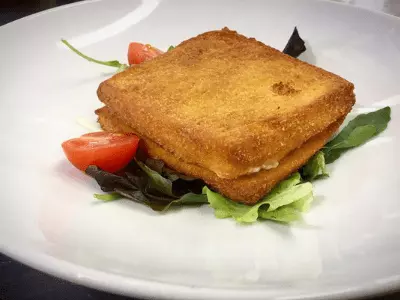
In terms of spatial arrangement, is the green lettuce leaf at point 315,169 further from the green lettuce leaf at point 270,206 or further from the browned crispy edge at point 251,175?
the green lettuce leaf at point 270,206

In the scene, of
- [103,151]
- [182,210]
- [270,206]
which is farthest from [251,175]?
[103,151]

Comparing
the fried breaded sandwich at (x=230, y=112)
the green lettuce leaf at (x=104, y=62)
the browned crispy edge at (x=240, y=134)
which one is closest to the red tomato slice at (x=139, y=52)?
the green lettuce leaf at (x=104, y=62)

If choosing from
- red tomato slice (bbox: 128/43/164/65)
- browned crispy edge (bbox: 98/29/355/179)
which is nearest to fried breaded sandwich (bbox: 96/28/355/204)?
browned crispy edge (bbox: 98/29/355/179)

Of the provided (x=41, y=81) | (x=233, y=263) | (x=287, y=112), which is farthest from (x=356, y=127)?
(x=41, y=81)

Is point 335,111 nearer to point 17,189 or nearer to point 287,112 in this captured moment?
point 287,112

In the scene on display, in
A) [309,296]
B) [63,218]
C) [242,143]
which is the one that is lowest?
[63,218]
